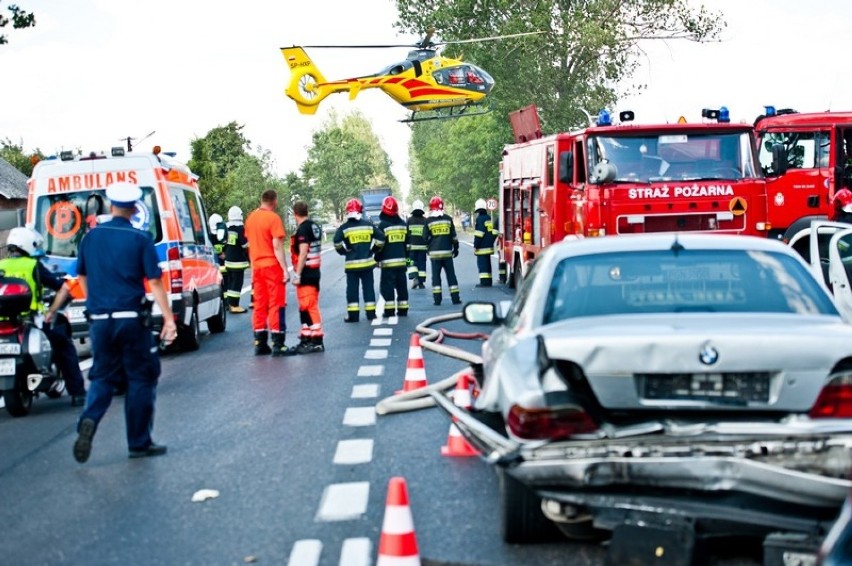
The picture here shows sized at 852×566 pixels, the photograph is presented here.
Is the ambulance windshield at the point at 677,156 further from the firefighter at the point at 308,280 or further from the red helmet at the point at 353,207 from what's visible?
the firefighter at the point at 308,280

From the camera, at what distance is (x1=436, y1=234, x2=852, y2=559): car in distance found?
4965mm

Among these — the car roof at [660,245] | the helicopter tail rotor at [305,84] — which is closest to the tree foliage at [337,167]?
the helicopter tail rotor at [305,84]

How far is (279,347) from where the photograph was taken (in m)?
14.9

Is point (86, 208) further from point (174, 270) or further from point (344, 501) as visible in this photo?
point (344, 501)

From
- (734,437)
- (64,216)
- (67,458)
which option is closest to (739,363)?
(734,437)

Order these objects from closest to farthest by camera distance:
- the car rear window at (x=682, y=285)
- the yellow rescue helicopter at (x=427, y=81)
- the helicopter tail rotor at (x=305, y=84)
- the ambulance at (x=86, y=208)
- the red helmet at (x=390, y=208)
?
the car rear window at (x=682, y=285)
the ambulance at (x=86, y=208)
the red helmet at (x=390, y=208)
the yellow rescue helicopter at (x=427, y=81)
the helicopter tail rotor at (x=305, y=84)

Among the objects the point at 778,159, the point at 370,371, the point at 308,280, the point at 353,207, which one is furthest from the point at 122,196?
the point at 778,159

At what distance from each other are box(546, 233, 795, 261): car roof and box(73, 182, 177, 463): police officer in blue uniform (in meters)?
3.08

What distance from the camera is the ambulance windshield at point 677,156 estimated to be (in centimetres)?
1578

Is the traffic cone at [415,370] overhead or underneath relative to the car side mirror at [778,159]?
underneath

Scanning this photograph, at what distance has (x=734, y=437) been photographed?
502 cm

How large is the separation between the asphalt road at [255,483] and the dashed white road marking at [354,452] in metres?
0.02

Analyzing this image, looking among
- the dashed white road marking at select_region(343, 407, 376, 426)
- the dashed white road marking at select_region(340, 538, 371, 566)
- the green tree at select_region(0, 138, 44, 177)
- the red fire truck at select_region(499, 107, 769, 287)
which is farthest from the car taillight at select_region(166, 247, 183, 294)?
the green tree at select_region(0, 138, 44, 177)

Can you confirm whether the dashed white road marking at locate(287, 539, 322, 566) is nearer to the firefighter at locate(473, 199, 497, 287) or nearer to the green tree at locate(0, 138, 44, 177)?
the firefighter at locate(473, 199, 497, 287)
